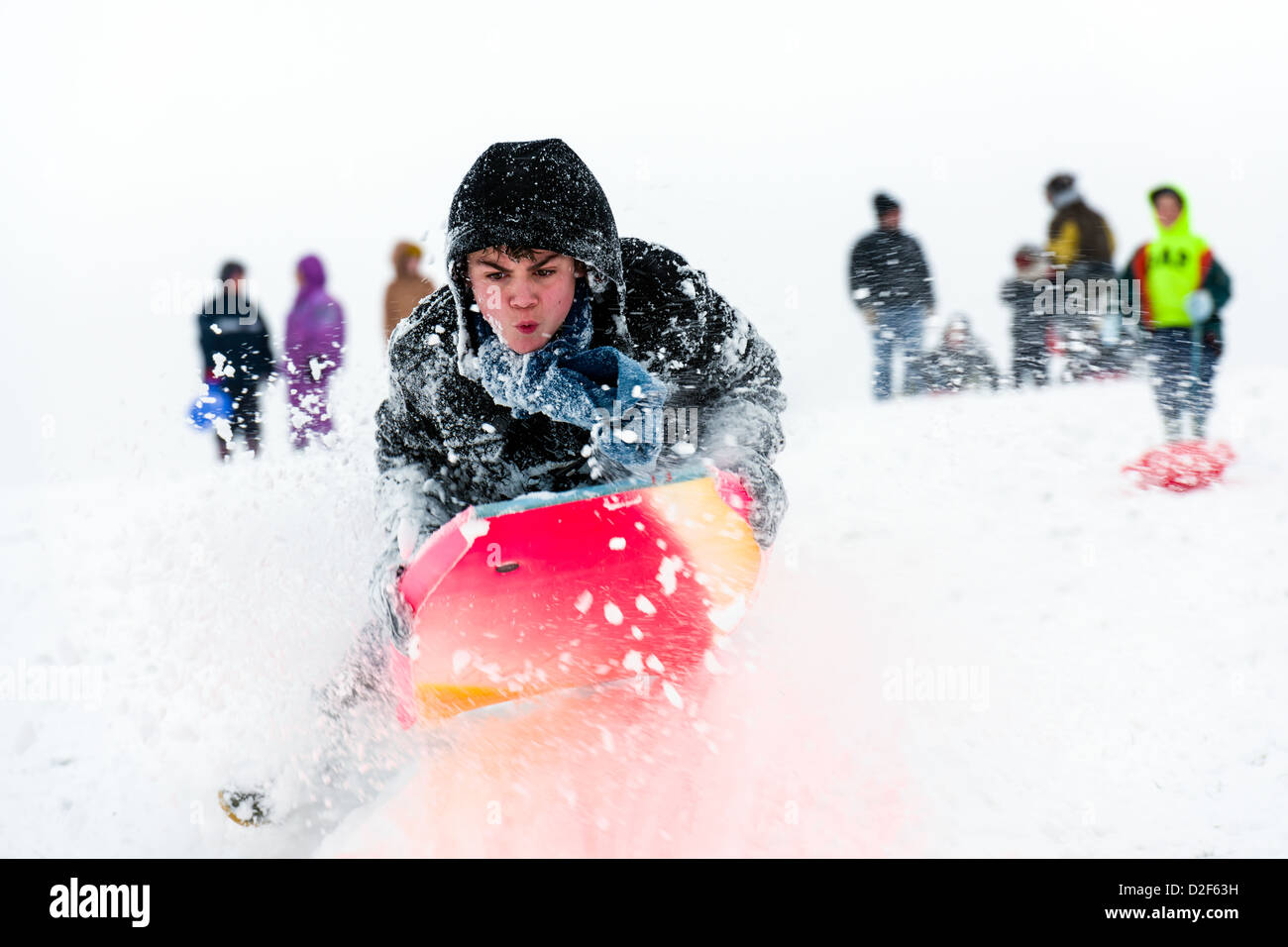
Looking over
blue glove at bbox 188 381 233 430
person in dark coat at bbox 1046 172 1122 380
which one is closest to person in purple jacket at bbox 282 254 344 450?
blue glove at bbox 188 381 233 430

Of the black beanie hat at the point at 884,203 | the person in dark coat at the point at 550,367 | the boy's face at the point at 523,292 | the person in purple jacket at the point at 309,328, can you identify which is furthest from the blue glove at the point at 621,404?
the person in purple jacket at the point at 309,328

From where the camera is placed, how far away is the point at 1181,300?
4.74 metres

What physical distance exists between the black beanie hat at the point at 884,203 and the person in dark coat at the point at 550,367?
295 centimetres

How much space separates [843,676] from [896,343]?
343 centimetres

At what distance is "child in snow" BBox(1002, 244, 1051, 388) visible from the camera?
17.2 ft

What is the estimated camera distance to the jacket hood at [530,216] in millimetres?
2141

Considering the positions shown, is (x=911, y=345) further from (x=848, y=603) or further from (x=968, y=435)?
(x=848, y=603)

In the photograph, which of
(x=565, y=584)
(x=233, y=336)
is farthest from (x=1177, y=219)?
(x=233, y=336)

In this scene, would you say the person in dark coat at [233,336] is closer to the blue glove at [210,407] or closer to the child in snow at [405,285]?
the blue glove at [210,407]

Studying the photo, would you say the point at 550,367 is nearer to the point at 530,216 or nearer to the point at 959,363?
the point at 530,216

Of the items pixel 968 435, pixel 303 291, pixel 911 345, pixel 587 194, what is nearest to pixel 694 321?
pixel 587 194

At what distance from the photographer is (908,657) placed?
2879 millimetres

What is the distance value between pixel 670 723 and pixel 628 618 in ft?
1.76

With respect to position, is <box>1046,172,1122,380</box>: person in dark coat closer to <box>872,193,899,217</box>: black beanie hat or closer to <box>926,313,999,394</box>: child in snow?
<box>926,313,999,394</box>: child in snow
